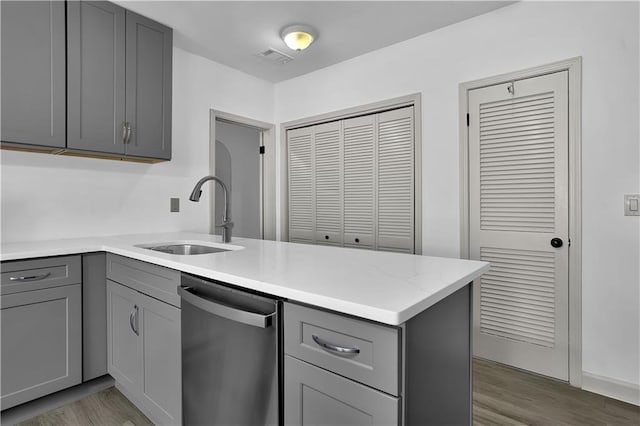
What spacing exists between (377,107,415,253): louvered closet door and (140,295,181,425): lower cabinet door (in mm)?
2021

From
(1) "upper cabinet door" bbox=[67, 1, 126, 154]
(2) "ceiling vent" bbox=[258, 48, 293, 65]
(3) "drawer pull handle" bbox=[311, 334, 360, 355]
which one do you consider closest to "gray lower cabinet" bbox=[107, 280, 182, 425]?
(3) "drawer pull handle" bbox=[311, 334, 360, 355]

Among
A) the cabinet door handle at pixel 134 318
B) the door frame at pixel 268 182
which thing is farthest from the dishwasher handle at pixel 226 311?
the door frame at pixel 268 182

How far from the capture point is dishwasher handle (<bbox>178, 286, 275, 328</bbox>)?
109cm

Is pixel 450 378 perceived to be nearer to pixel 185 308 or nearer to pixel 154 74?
pixel 185 308

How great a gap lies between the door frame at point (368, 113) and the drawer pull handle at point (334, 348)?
2060 millimetres

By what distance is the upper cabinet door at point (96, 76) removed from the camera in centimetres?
213

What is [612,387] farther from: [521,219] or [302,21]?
[302,21]

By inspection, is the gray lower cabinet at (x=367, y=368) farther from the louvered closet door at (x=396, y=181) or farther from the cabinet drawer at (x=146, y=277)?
the louvered closet door at (x=396, y=181)

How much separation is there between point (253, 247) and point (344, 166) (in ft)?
5.68

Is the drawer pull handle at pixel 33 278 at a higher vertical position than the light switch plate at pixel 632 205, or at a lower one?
lower

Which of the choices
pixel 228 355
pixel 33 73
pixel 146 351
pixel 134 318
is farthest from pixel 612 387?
pixel 33 73

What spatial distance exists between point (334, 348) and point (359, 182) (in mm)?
2469

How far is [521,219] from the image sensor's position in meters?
2.38

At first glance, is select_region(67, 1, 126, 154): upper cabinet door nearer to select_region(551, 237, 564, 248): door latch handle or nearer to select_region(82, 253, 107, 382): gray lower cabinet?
select_region(82, 253, 107, 382): gray lower cabinet
